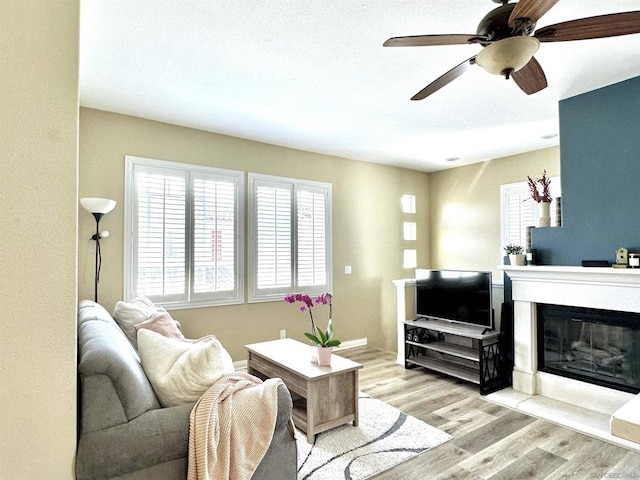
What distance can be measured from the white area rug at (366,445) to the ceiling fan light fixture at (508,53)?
2.45 meters

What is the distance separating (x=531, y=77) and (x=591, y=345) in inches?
102

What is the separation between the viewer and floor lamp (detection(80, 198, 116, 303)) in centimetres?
316

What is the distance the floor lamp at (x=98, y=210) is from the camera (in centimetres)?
316

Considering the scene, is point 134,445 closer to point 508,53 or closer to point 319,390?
point 319,390

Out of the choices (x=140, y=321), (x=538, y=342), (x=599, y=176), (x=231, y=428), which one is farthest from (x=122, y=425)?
(x=599, y=176)

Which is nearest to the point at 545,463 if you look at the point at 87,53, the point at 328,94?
the point at 328,94

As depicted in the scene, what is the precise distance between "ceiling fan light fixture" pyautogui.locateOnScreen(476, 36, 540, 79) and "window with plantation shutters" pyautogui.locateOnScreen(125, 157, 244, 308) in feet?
10.3

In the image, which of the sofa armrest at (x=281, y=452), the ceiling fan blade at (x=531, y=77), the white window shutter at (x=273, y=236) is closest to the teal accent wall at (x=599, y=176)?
the ceiling fan blade at (x=531, y=77)

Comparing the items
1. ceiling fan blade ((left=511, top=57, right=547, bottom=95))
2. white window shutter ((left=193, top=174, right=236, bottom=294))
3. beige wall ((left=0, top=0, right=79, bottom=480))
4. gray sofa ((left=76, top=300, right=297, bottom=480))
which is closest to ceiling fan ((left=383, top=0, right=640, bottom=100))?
ceiling fan blade ((left=511, top=57, right=547, bottom=95))

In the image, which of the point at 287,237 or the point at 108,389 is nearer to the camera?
the point at 108,389

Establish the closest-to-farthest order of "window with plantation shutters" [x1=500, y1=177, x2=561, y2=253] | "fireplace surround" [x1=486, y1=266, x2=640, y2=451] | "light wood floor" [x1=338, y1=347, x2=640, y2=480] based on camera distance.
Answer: "light wood floor" [x1=338, y1=347, x2=640, y2=480] → "fireplace surround" [x1=486, y1=266, x2=640, y2=451] → "window with plantation shutters" [x1=500, y1=177, x2=561, y2=253]

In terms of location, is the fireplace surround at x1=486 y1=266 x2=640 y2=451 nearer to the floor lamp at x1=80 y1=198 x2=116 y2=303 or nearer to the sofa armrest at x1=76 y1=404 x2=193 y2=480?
the sofa armrest at x1=76 y1=404 x2=193 y2=480

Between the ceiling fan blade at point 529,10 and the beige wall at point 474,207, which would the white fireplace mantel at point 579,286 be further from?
the ceiling fan blade at point 529,10

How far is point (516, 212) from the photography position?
5137 millimetres
